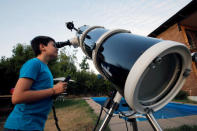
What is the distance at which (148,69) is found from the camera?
46 cm

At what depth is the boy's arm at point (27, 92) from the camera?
0.73 m

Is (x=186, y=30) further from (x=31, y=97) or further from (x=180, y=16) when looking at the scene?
(x=31, y=97)

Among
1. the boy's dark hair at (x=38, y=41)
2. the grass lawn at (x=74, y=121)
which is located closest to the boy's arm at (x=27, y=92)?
the boy's dark hair at (x=38, y=41)

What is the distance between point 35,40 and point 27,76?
562 mm

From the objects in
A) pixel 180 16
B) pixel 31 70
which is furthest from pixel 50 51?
pixel 180 16

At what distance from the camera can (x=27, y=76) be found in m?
0.80

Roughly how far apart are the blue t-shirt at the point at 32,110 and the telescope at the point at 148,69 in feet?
1.90

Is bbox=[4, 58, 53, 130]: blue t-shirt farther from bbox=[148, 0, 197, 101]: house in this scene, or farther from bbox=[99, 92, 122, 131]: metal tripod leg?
bbox=[148, 0, 197, 101]: house

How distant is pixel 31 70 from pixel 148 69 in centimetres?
83

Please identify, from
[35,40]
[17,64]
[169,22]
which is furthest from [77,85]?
[35,40]

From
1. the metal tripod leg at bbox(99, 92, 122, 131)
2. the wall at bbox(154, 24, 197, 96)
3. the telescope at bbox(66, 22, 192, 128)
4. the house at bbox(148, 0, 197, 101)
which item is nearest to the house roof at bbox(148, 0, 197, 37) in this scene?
the house at bbox(148, 0, 197, 101)

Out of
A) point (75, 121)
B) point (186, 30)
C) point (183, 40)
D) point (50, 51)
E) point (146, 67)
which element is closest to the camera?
point (146, 67)

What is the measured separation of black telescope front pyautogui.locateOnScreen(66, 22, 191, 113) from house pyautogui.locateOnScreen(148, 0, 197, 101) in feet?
29.9

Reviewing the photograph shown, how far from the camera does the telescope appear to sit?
0.45 metres
